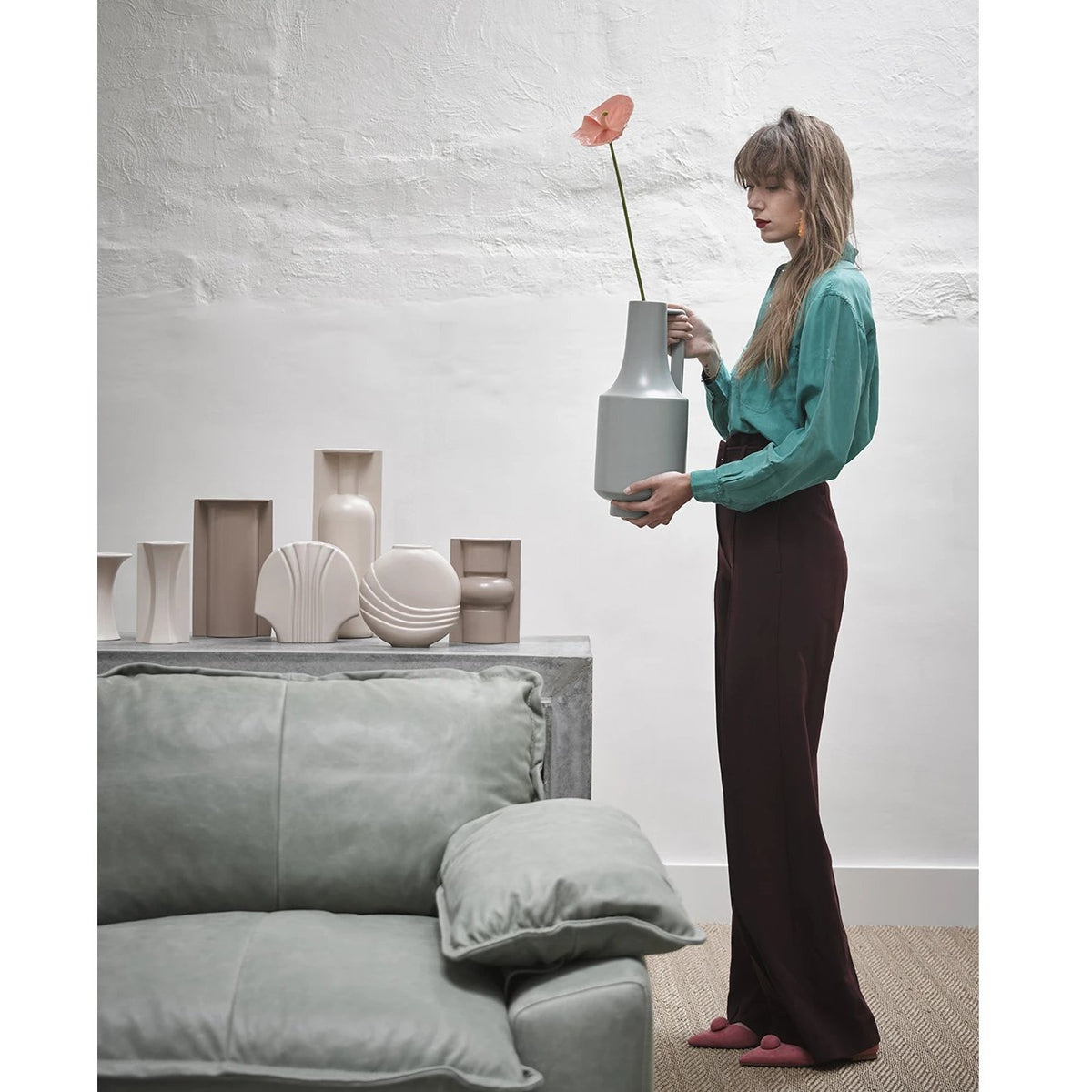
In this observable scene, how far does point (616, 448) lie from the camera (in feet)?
7.29

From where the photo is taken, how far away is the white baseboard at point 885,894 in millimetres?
3238

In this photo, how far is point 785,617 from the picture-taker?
2205 mm

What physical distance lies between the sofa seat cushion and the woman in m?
0.87

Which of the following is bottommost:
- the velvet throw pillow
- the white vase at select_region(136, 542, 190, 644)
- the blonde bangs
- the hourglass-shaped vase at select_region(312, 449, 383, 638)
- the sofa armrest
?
the sofa armrest

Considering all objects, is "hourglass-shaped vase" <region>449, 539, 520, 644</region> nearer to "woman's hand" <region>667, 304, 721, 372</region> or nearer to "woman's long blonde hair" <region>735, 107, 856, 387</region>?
"woman's hand" <region>667, 304, 721, 372</region>

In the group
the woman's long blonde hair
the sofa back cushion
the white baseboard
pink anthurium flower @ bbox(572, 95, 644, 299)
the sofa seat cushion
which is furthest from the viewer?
the white baseboard

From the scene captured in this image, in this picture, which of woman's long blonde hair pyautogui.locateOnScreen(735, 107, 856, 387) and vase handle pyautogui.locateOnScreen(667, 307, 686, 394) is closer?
woman's long blonde hair pyautogui.locateOnScreen(735, 107, 856, 387)

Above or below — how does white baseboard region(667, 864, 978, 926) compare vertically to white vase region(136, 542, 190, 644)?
below

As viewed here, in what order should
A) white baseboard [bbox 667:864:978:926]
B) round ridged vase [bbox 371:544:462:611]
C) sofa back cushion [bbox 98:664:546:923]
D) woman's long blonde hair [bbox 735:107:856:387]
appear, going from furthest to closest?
white baseboard [bbox 667:864:978:926], round ridged vase [bbox 371:544:462:611], woman's long blonde hair [bbox 735:107:856:387], sofa back cushion [bbox 98:664:546:923]

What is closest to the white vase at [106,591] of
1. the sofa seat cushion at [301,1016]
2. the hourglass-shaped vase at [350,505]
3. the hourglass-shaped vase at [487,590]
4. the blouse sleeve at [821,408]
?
the hourglass-shaped vase at [350,505]

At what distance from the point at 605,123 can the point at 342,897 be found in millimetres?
1366

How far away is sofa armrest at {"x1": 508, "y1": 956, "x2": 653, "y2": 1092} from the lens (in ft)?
4.54

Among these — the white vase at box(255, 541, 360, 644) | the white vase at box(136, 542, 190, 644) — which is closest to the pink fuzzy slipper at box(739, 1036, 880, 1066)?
the white vase at box(255, 541, 360, 644)

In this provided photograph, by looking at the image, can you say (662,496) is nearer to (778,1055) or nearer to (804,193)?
(804,193)
